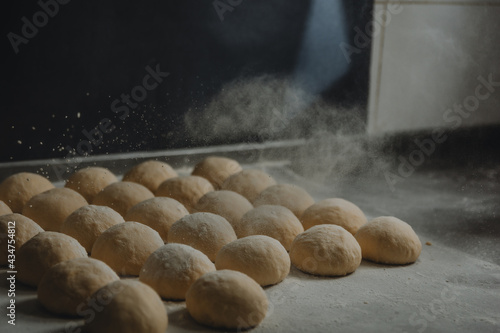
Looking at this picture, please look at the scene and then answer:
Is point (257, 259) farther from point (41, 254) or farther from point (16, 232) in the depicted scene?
point (16, 232)

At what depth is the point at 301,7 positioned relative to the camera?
3250mm

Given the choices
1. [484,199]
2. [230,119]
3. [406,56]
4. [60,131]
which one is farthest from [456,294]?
[60,131]

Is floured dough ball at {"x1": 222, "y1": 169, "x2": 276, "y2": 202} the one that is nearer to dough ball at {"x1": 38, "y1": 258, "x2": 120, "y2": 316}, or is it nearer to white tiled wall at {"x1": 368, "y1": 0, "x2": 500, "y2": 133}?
white tiled wall at {"x1": 368, "y1": 0, "x2": 500, "y2": 133}

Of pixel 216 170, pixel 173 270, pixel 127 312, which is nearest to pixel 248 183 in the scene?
pixel 216 170

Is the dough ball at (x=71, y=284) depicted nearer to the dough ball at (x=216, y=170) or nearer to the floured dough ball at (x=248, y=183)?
the floured dough ball at (x=248, y=183)

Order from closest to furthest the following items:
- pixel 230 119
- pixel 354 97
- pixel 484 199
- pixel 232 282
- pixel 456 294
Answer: pixel 232 282
pixel 456 294
pixel 484 199
pixel 230 119
pixel 354 97

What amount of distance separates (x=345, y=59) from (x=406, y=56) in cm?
59

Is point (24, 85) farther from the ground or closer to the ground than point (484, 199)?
farther from the ground

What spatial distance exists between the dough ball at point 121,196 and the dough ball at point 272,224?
0.48m

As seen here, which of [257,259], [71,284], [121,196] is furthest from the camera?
[121,196]

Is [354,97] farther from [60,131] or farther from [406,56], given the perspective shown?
[60,131]

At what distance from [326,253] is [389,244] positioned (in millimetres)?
267

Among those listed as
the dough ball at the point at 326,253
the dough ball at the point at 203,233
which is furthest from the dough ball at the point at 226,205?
the dough ball at the point at 326,253

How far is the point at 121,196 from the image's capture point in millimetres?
2305
